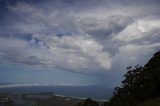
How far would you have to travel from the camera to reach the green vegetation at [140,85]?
1951 inches

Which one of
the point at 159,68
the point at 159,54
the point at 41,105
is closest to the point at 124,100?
the point at 159,68

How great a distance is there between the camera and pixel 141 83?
53.1 metres

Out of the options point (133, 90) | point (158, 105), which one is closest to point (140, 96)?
point (133, 90)

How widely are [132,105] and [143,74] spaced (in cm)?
928

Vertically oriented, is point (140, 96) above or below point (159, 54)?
below

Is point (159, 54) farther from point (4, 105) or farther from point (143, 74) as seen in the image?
point (4, 105)

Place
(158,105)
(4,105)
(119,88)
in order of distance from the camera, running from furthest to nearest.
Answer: (4,105) → (119,88) → (158,105)

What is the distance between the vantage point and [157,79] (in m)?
50.4

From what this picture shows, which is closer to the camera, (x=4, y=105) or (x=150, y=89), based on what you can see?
(x=150, y=89)

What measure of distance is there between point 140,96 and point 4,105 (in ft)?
441

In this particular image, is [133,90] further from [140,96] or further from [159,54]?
[159,54]

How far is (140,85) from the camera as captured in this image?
174ft

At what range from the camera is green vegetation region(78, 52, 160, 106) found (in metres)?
49.6

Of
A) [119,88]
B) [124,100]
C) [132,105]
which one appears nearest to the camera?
[132,105]
